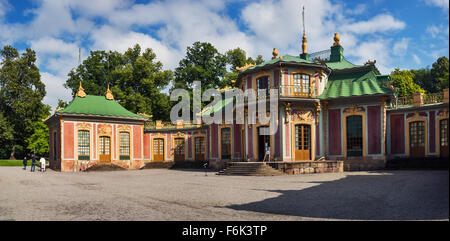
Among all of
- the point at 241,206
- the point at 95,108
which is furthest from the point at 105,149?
the point at 241,206

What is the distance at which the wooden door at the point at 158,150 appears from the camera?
33969 mm

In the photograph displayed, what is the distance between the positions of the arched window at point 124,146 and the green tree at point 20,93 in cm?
2124

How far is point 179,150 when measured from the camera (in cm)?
3384

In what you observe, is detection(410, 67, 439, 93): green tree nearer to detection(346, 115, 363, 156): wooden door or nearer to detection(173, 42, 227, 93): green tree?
detection(346, 115, 363, 156): wooden door

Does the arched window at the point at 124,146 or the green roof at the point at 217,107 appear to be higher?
the green roof at the point at 217,107

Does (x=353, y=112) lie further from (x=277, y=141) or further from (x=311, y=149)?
(x=277, y=141)

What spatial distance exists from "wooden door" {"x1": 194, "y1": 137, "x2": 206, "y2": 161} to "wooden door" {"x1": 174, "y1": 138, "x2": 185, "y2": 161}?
1.64 metres

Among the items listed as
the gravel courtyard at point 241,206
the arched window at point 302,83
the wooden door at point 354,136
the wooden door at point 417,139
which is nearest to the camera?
the gravel courtyard at point 241,206

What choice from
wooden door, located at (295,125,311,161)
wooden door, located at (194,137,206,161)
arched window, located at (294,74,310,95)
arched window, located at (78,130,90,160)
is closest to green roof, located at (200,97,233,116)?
wooden door, located at (194,137,206,161)

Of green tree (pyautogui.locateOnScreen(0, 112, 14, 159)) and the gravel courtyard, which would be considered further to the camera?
green tree (pyautogui.locateOnScreen(0, 112, 14, 159))

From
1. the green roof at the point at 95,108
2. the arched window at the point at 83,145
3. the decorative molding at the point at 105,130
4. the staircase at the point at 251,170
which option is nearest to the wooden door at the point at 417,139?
the staircase at the point at 251,170

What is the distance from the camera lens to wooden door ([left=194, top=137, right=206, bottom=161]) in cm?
→ 3219

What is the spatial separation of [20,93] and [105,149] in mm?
22880

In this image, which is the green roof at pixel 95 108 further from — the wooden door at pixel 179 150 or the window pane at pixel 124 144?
the wooden door at pixel 179 150
